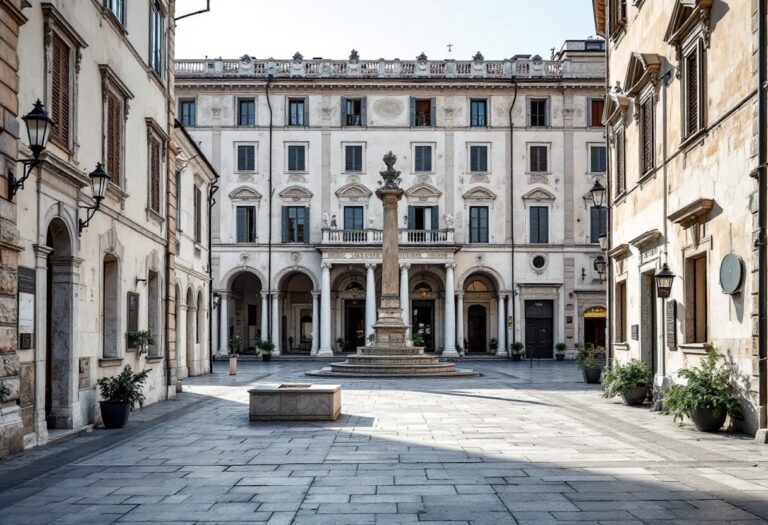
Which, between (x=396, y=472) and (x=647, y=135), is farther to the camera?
(x=647, y=135)

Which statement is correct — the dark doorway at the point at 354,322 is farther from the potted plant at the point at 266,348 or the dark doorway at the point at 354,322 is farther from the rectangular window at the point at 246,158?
the rectangular window at the point at 246,158

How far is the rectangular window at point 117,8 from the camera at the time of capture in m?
17.8

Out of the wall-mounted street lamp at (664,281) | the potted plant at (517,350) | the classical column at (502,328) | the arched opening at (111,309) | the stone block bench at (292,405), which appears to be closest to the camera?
the stone block bench at (292,405)

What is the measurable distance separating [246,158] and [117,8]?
34836mm

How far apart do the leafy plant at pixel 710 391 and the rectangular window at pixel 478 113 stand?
39386mm

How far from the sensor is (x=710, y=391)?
47.9 feet

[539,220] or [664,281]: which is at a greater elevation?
[539,220]

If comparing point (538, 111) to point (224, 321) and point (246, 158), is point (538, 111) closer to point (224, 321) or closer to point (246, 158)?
point (246, 158)

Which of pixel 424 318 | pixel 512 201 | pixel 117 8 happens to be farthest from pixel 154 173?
pixel 424 318

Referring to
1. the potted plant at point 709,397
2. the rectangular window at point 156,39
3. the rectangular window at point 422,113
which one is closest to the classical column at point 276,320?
the rectangular window at point 422,113

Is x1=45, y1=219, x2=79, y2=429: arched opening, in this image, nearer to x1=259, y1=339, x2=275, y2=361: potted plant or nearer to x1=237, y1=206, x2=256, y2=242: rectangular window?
x1=259, y1=339, x2=275, y2=361: potted plant

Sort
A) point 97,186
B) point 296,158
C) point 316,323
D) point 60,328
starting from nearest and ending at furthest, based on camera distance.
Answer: point 60,328 < point 97,186 < point 296,158 < point 316,323

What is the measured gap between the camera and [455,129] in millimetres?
53250

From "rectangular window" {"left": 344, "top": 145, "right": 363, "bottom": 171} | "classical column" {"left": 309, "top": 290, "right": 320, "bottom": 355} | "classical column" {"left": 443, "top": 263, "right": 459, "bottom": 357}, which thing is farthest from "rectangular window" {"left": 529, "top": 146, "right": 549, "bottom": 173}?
"classical column" {"left": 309, "top": 290, "right": 320, "bottom": 355}
